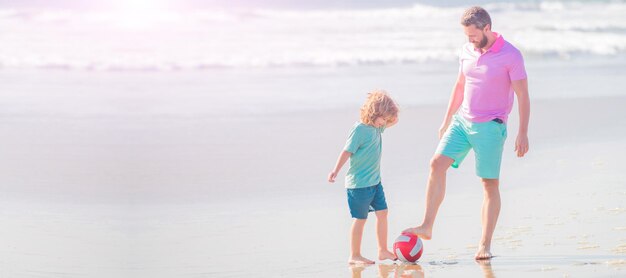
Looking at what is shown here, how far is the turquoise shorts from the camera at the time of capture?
5918 millimetres

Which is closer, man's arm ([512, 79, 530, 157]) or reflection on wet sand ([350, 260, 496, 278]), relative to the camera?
reflection on wet sand ([350, 260, 496, 278])

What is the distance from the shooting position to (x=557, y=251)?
19.6 ft

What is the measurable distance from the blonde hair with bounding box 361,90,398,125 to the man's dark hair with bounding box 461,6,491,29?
0.66m

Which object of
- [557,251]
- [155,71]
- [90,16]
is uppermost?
[90,16]

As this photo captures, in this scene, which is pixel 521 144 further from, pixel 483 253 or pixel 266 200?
pixel 266 200

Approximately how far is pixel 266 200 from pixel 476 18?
267 cm

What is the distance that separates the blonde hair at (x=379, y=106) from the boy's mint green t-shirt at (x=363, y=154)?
4.2 inches

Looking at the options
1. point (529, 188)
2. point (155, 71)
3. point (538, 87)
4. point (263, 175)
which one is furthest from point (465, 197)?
point (155, 71)

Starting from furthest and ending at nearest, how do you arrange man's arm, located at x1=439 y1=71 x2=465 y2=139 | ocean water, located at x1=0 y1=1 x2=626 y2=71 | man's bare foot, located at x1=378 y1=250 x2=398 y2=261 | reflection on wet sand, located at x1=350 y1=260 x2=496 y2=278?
ocean water, located at x1=0 y1=1 x2=626 y2=71, man's arm, located at x1=439 y1=71 x2=465 y2=139, man's bare foot, located at x1=378 y1=250 x2=398 y2=261, reflection on wet sand, located at x1=350 y1=260 x2=496 y2=278

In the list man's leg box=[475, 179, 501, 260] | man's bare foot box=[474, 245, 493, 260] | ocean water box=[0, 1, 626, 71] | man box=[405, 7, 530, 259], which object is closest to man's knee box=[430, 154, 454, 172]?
man box=[405, 7, 530, 259]

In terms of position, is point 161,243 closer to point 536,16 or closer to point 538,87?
point 538,87

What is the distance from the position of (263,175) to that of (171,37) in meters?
18.1

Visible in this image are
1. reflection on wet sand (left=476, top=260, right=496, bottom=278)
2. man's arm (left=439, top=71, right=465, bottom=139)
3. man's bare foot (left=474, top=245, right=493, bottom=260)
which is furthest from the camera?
man's arm (left=439, top=71, right=465, bottom=139)

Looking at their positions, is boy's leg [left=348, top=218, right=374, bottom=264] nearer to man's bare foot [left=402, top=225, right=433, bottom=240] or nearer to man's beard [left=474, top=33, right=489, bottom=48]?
man's bare foot [left=402, top=225, right=433, bottom=240]
